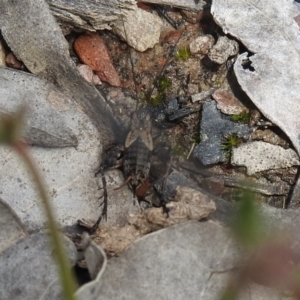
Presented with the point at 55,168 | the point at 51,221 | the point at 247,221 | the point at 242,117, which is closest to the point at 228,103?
the point at 242,117

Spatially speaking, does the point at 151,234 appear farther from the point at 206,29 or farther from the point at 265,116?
the point at 206,29

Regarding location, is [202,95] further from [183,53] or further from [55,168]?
[55,168]

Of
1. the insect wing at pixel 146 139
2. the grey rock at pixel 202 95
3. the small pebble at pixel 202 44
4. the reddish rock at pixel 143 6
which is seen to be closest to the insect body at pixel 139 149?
the insect wing at pixel 146 139

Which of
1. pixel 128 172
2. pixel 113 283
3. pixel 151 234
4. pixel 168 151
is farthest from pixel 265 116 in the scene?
pixel 113 283

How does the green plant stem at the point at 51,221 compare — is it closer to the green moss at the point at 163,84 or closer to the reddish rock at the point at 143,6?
the green moss at the point at 163,84

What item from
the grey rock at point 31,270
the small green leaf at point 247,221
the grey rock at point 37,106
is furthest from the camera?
Answer: the grey rock at point 37,106

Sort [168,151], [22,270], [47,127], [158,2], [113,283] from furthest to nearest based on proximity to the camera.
Result: [158,2]
[168,151]
[47,127]
[22,270]
[113,283]
